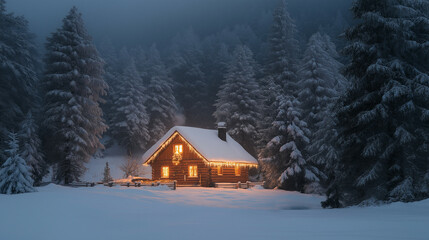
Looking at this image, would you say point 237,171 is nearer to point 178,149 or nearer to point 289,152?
point 178,149

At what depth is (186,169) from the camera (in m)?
40.1

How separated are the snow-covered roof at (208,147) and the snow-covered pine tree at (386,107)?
1887 cm

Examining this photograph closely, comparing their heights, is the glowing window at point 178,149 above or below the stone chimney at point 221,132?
below

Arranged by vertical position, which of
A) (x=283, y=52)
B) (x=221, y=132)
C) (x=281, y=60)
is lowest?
(x=221, y=132)

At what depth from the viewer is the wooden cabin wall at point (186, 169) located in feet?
128

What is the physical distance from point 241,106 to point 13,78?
90.6ft

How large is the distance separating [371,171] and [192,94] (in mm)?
51898

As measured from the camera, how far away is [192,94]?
226 feet

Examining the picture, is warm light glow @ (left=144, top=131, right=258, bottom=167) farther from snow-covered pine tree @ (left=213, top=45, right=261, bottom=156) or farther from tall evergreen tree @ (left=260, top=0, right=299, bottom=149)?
snow-covered pine tree @ (left=213, top=45, right=261, bottom=156)

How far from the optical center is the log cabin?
3900 cm

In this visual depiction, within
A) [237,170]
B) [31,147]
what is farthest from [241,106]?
[31,147]

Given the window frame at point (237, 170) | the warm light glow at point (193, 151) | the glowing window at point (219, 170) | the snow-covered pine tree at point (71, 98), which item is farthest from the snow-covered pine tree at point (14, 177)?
Result: the window frame at point (237, 170)

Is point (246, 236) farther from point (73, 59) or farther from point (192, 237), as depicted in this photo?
point (73, 59)

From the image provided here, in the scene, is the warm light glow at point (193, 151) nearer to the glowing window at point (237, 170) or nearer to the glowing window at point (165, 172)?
the glowing window at point (237, 170)
